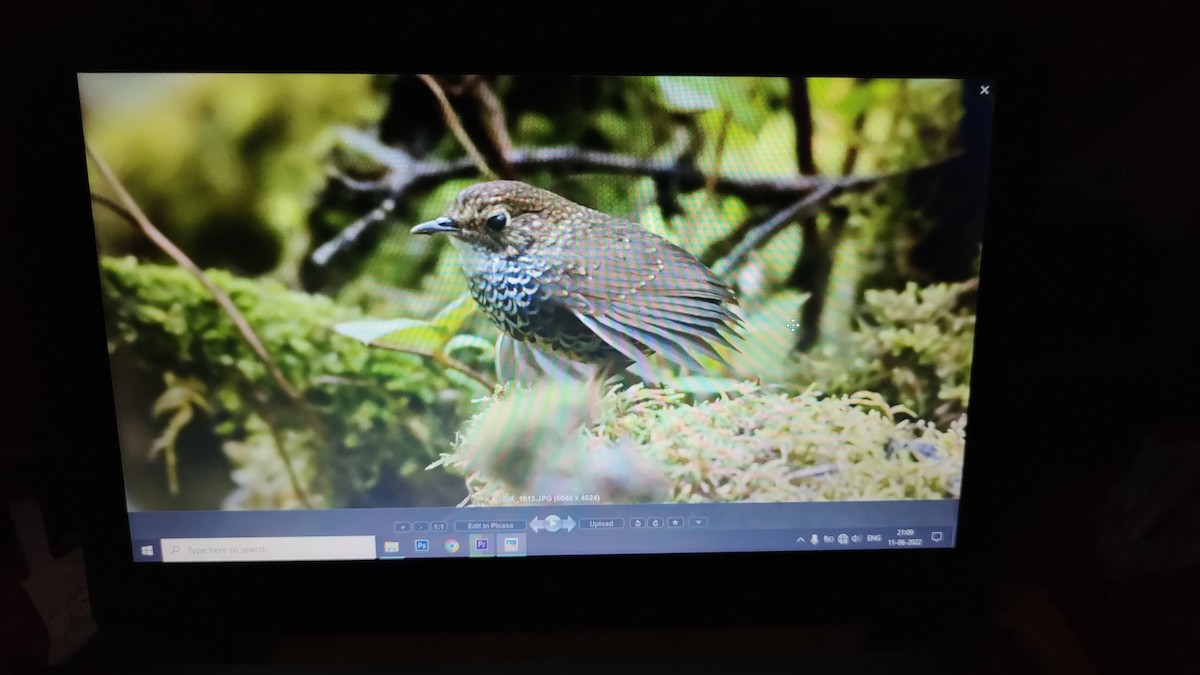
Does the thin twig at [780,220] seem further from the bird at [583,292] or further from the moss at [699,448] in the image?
the moss at [699,448]

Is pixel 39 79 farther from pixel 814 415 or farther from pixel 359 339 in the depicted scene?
pixel 814 415

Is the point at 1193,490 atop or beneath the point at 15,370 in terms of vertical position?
beneath

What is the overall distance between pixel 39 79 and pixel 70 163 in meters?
0.08

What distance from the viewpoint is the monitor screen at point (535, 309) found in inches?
27.5

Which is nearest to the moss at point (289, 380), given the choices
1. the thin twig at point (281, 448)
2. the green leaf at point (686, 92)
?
the thin twig at point (281, 448)

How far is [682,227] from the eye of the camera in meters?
0.73

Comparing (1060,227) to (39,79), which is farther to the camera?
(1060,227)

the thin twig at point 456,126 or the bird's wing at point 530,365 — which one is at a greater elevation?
the thin twig at point 456,126

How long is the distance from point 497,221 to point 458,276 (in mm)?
67

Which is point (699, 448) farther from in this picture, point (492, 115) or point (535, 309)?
point (492, 115)

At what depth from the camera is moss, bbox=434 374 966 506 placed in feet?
2.47

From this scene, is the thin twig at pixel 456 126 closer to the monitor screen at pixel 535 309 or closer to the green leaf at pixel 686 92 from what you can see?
the monitor screen at pixel 535 309

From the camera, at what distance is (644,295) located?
2.45 feet

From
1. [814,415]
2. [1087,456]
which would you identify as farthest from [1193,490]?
[814,415]
